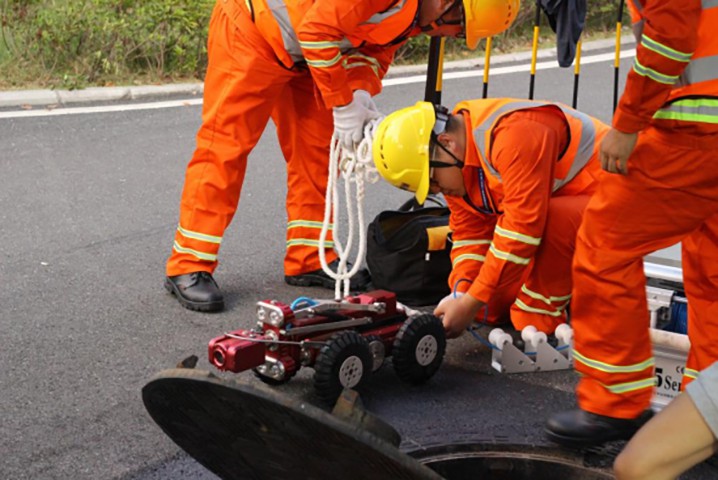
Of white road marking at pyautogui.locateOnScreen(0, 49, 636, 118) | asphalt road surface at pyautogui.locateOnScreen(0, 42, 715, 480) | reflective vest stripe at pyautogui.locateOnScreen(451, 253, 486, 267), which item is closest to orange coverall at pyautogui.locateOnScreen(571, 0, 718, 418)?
asphalt road surface at pyautogui.locateOnScreen(0, 42, 715, 480)

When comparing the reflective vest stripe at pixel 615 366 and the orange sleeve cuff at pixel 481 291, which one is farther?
the orange sleeve cuff at pixel 481 291

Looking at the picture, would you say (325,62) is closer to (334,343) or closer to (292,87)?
(292,87)

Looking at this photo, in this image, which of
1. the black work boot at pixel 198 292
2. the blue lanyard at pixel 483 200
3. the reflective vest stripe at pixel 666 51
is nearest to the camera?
the reflective vest stripe at pixel 666 51

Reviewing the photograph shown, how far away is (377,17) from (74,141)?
346cm

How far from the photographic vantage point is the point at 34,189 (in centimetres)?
642

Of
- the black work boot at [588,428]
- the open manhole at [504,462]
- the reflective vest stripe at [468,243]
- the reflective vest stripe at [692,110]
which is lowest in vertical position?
the open manhole at [504,462]

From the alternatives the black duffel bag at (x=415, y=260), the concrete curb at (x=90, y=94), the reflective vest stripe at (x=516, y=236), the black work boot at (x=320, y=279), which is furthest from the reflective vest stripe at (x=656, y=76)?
the concrete curb at (x=90, y=94)

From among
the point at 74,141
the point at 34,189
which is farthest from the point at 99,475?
the point at 74,141

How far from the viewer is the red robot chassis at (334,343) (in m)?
3.79

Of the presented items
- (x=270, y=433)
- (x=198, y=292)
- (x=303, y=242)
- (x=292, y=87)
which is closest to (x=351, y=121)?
(x=292, y=87)

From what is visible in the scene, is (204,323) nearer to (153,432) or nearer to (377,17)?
(153,432)

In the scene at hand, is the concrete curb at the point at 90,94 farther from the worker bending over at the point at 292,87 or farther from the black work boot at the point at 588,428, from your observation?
the black work boot at the point at 588,428

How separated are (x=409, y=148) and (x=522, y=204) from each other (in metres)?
0.46

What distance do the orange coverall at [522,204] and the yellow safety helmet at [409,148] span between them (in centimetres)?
17
